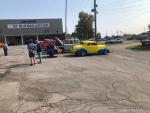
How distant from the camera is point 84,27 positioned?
288ft

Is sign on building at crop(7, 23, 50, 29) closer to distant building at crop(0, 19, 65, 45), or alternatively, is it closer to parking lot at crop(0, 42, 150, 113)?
distant building at crop(0, 19, 65, 45)

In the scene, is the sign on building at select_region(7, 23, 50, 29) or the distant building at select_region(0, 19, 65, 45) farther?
the sign on building at select_region(7, 23, 50, 29)

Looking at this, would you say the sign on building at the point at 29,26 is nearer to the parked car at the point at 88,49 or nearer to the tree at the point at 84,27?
the tree at the point at 84,27

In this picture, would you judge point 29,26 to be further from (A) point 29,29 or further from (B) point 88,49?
(B) point 88,49

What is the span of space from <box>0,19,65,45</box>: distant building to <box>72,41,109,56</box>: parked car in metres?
54.3

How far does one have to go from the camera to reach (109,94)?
11.7 m

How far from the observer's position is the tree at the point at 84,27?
286ft

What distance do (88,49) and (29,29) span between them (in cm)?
5807

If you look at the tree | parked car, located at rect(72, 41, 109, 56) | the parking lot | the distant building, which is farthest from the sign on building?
the parking lot

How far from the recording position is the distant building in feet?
283

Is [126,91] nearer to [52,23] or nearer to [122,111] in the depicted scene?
[122,111]

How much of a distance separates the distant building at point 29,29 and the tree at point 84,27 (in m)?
4.87

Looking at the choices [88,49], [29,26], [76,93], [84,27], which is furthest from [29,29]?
[76,93]

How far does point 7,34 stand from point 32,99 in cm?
7612
